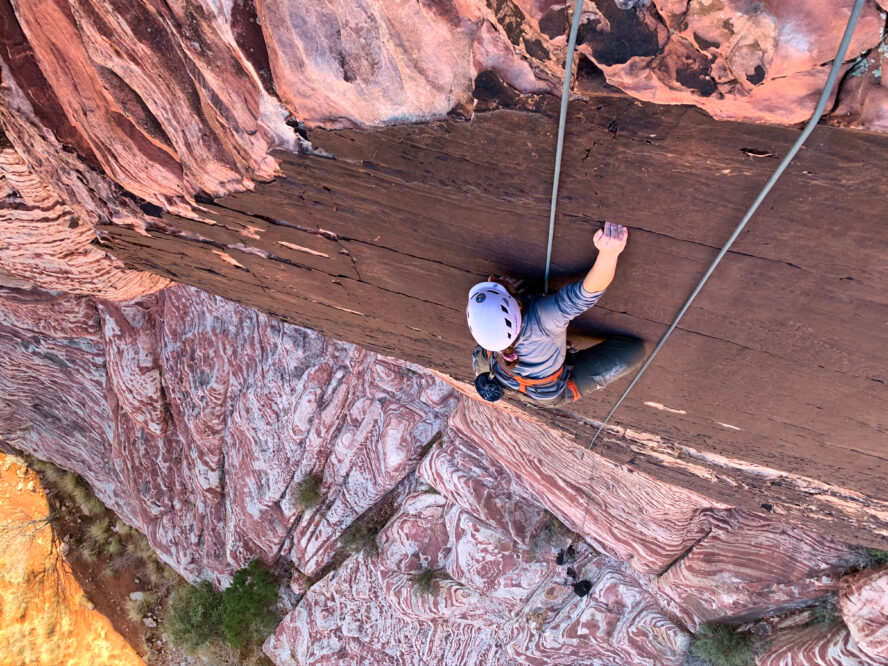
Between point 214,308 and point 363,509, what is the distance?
277cm

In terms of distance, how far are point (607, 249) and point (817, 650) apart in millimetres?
3867

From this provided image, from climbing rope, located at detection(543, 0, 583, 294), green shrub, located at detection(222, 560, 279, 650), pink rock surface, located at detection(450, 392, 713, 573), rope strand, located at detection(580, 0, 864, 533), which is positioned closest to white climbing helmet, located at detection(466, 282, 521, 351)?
climbing rope, located at detection(543, 0, 583, 294)

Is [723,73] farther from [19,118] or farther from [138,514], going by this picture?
[138,514]

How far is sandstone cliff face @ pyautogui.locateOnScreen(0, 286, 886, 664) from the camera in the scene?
4270mm

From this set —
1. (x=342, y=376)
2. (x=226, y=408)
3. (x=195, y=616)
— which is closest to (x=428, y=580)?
(x=342, y=376)

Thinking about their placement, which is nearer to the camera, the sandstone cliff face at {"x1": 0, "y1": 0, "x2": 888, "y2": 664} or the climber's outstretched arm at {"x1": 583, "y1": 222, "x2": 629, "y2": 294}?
the sandstone cliff face at {"x1": 0, "y1": 0, "x2": 888, "y2": 664}

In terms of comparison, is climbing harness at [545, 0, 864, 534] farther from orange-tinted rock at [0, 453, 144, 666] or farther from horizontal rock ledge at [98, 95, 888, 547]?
orange-tinted rock at [0, 453, 144, 666]

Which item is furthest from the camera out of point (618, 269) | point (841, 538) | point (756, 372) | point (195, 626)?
point (195, 626)

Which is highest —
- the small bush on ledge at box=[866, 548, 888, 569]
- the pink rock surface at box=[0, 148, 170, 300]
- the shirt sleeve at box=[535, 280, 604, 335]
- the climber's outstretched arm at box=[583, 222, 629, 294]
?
the small bush on ledge at box=[866, 548, 888, 569]

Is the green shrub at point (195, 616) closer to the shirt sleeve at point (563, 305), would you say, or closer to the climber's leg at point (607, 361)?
the climber's leg at point (607, 361)

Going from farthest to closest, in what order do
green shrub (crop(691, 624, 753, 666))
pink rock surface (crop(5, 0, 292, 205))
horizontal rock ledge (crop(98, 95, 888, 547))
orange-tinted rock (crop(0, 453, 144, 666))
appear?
1. orange-tinted rock (crop(0, 453, 144, 666))
2. green shrub (crop(691, 624, 753, 666))
3. pink rock surface (crop(5, 0, 292, 205))
4. horizontal rock ledge (crop(98, 95, 888, 547))

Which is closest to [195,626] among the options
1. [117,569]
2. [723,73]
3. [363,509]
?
[117,569]

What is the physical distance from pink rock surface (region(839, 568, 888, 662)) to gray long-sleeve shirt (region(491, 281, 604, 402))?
2775mm

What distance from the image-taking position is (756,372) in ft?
8.33
